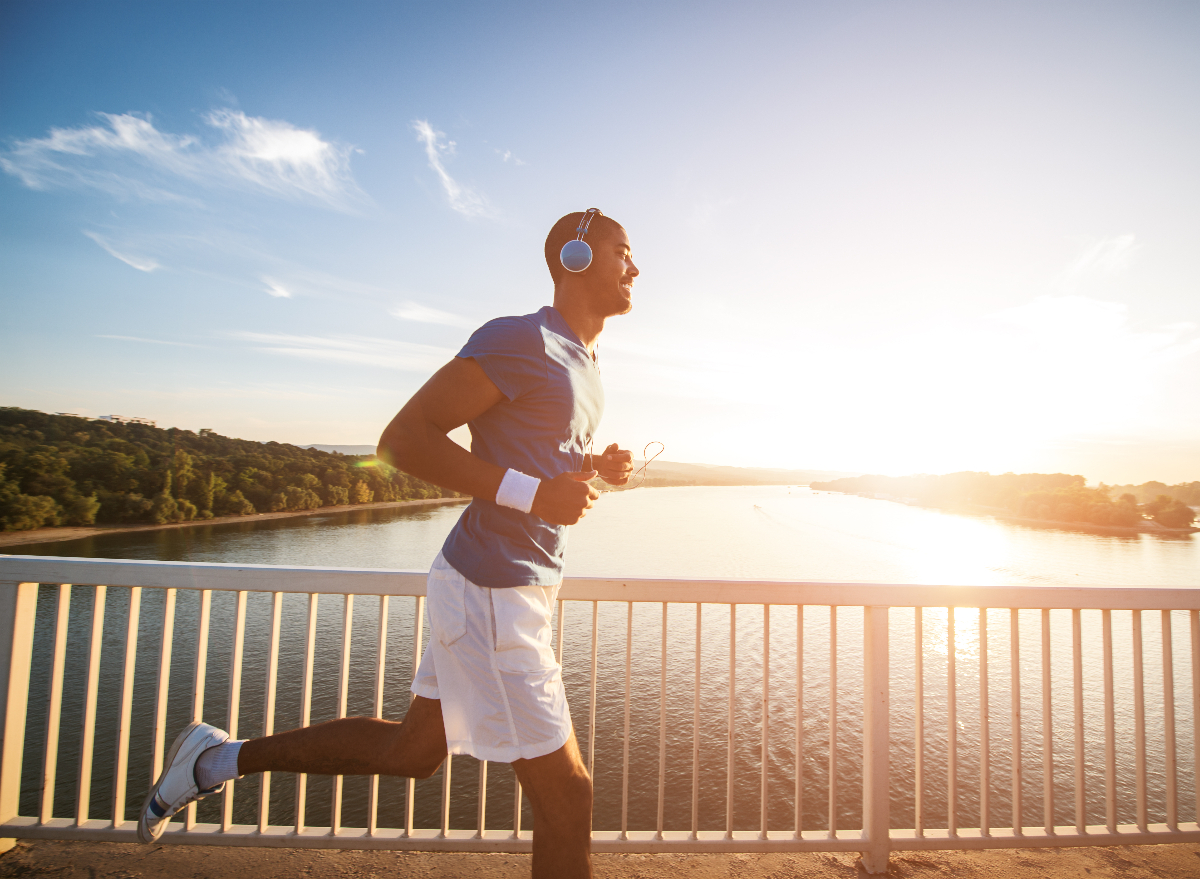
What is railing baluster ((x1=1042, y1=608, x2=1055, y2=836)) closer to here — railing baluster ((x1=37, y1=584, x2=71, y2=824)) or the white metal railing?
the white metal railing

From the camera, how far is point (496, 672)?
1039mm

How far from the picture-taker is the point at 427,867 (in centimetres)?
179

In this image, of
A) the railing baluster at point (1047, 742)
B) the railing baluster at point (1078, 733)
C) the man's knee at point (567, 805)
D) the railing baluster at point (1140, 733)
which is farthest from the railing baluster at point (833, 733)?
the man's knee at point (567, 805)

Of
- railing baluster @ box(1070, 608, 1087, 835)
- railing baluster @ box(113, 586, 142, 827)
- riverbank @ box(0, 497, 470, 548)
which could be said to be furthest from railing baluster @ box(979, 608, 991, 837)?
riverbank @ box(0, 497, 470, 548)

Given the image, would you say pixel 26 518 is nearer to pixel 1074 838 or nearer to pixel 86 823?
pixel 86 823

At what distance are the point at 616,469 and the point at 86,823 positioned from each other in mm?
2128

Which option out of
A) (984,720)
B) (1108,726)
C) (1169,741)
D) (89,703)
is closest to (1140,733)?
(1108,726)

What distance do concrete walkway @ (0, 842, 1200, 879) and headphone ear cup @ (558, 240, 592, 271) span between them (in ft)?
5.75

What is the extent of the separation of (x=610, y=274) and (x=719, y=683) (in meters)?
16.8

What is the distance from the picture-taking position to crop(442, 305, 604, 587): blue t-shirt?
106 cm

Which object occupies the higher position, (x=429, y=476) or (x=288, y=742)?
(x=429, y=476)

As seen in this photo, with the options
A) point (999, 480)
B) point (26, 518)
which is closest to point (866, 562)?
point (999, 480)

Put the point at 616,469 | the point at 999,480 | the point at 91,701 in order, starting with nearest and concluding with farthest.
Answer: the point at 616,469 < the point at 91,701 < the point at 999,480

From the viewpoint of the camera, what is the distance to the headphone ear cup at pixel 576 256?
4.01 ft
